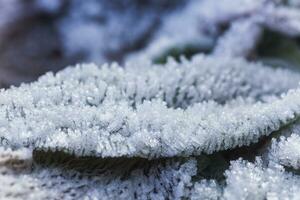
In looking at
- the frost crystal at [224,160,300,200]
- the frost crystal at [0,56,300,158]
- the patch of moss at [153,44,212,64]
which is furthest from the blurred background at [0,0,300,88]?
the frost crystal at [224,160,300,200]

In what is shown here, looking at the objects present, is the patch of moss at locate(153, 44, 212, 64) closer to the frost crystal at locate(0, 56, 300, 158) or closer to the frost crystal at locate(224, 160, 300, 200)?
the frost crystal at locate(0, 56, 300, 158)

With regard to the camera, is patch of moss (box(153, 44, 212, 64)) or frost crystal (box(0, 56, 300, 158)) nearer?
frost crystal (box(0, 56, 300, 158))

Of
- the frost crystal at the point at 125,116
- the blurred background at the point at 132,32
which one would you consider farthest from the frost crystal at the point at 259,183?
the blurred background at the point at 132,32

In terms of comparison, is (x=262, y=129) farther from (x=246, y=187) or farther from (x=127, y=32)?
(x=127, y=32)

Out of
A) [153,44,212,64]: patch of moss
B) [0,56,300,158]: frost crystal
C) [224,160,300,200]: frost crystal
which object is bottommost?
[224,160,300,200]: frost crystal

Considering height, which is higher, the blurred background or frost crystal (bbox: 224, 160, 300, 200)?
the blurred background

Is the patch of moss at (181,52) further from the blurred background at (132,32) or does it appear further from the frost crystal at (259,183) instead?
the frost crystal at (259,183)

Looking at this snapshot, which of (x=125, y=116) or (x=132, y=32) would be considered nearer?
(x=125, y=116)

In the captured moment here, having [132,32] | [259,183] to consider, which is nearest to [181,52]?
[132,32]

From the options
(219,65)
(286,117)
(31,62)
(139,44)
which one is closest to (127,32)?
(139,44)

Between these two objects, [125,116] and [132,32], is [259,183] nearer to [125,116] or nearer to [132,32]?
[125,116]
